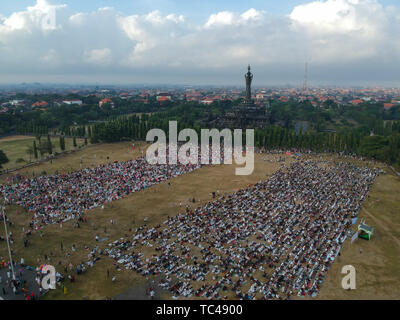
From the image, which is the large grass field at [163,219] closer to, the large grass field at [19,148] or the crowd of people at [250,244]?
the crowd of people at [250,244]

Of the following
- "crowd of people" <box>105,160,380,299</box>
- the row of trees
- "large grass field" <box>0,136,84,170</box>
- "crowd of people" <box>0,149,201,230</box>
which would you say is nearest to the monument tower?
the row of trees

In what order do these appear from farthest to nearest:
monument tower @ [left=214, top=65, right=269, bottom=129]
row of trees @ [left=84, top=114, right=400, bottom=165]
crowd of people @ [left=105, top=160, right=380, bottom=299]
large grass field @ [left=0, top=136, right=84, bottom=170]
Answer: monument tower @ [left=214, top=65, right=269, bottom=129]
row of trees @ [left=84, top=114, right=400, bottom=165]
large grass field @ [left=0, top=136, right=84, bottom=170]
crowd of people @ [left=105, top=160, right=380, bottom=299]

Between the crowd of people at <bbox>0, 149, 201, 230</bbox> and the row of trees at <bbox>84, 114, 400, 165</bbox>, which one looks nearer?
the crowd of people at <bbox>0, 149, 201, 230</bbox>

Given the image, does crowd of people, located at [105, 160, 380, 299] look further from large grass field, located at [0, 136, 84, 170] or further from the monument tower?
the monument tower

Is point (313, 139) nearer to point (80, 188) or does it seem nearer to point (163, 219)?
point (163, 219)

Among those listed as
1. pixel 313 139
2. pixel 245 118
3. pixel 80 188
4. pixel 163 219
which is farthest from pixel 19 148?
pixel 313 139

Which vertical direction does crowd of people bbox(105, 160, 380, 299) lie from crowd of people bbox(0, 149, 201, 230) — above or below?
below
